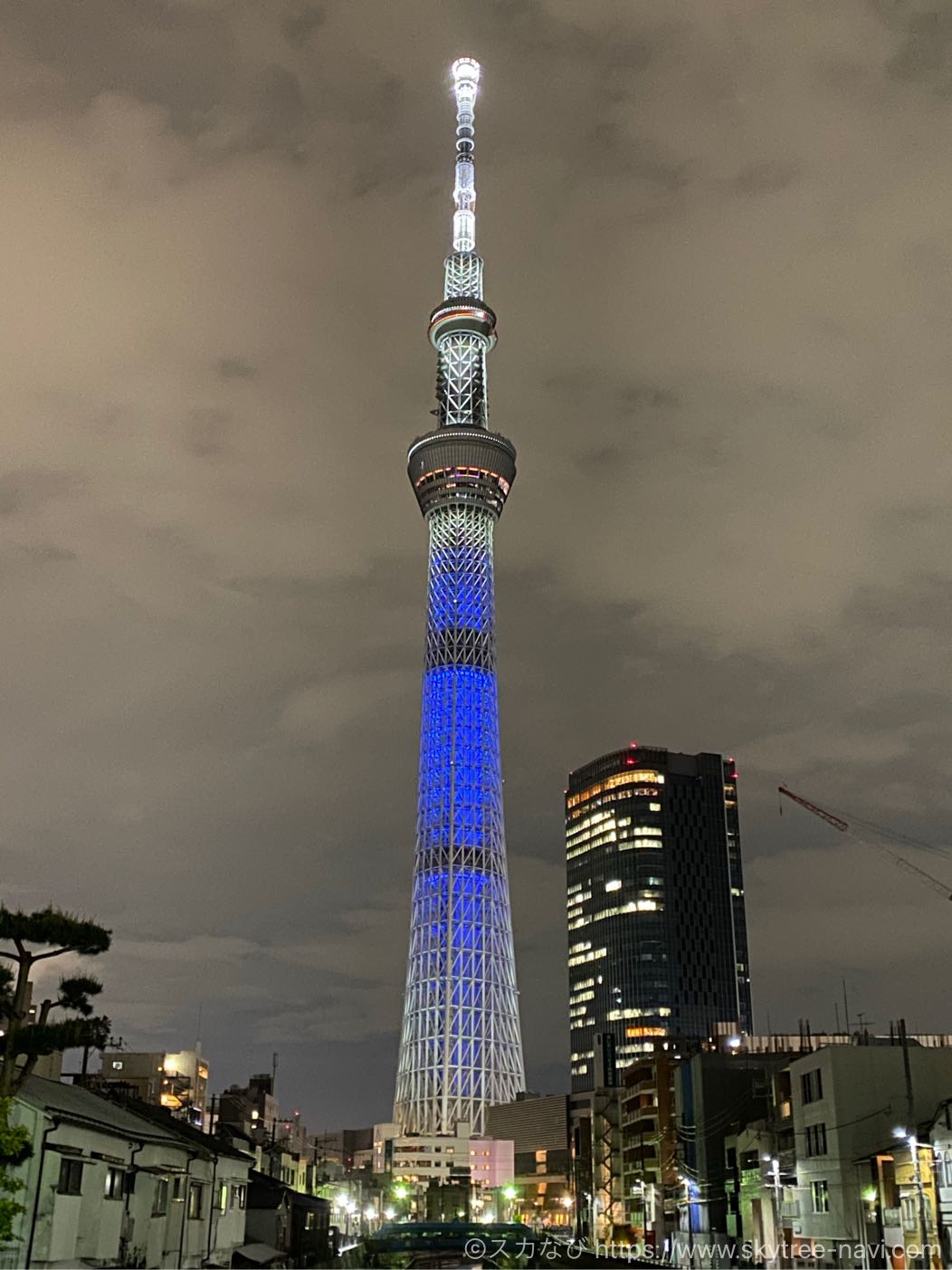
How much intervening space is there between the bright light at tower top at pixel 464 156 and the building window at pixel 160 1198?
16629cm

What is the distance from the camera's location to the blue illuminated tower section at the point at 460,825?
15612cm

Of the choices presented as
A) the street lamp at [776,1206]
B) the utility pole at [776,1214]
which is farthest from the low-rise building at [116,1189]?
the street lamp at [776,1206]

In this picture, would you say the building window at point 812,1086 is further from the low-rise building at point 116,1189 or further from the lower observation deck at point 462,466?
the lower observation deck at point 462,466

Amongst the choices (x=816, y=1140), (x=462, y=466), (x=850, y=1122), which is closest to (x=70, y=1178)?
(x=850, y=1122)

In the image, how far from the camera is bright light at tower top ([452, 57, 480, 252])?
192 metres

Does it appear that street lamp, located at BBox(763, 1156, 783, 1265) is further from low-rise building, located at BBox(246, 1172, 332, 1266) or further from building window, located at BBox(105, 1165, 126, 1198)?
building window, located at BBox(105, 1165, 126, 1198)

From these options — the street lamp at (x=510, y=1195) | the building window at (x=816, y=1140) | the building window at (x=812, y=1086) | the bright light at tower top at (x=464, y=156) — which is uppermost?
the bright light at tower top at (x=464, y=156)

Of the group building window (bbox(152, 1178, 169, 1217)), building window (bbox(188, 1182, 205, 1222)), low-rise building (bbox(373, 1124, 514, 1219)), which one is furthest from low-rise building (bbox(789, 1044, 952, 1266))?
low-rise building (bbox(373, 1124, 514, 1219))

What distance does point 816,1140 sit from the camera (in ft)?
226

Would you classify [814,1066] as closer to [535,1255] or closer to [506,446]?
[535,1255]

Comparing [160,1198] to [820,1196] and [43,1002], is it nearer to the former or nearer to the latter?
[43,1002]

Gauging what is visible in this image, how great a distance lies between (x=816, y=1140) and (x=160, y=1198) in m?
39.4

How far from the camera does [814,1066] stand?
231ft

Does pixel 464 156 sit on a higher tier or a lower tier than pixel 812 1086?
higher
